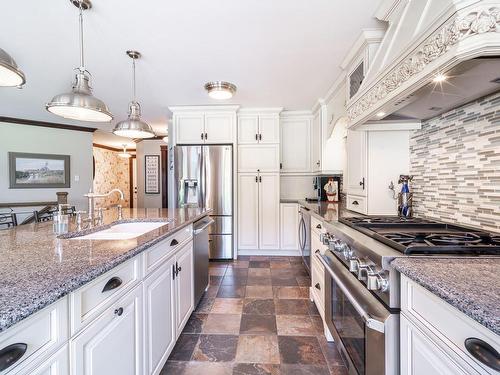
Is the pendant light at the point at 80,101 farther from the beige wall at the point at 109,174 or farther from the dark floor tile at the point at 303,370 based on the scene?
the beige wall at the point at 109,174

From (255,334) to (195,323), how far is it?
0.53 meters

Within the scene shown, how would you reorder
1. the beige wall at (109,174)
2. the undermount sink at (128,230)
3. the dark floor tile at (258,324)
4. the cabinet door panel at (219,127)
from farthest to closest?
the beige wall at (109,174), the cabinet door panel at (219,127), the dark floor tile at (258,324), the undermount sink at (128,230)

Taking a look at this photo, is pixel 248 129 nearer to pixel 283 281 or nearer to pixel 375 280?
pixel 283 281

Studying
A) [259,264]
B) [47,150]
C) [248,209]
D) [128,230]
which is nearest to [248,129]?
[248,209]

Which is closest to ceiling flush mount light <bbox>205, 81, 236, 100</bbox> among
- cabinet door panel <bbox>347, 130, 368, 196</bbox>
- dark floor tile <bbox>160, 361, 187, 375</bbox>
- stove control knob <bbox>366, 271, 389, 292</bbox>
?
cabinet door panel <bbox>347, 130, 368, 196</bbox>

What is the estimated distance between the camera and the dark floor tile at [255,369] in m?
1.50

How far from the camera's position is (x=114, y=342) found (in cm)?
95

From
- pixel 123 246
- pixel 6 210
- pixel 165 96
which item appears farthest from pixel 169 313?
pixel 6 210

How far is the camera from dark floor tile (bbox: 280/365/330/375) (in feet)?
4.90

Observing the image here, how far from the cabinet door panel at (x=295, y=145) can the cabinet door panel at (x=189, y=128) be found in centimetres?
140

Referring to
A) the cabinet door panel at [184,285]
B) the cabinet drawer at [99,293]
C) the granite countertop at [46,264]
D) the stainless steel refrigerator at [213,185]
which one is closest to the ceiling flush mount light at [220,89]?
the stainless steel refrigerator at [213,185]

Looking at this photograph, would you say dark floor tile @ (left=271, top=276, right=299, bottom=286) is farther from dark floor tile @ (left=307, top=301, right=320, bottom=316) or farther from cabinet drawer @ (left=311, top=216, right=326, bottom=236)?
cabinet drawer @ (left=311, top=216, right=326, bottom=236)

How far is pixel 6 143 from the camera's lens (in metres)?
4.59

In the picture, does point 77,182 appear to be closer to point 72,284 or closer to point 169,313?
point 169,313
